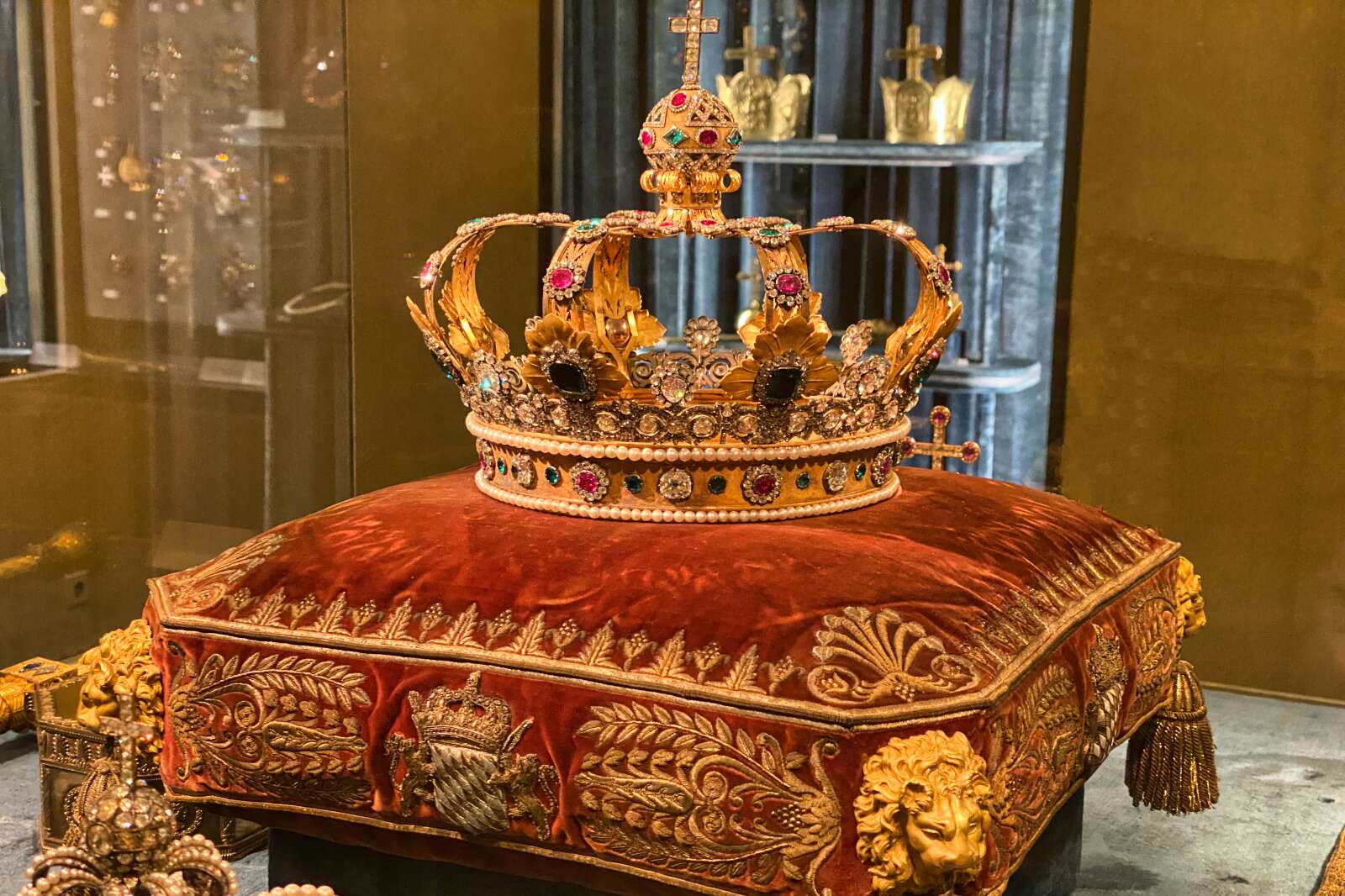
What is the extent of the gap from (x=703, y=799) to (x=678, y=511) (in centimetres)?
49

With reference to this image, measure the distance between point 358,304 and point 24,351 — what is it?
2.40ft

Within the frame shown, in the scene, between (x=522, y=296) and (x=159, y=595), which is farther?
(x=522, y=296)

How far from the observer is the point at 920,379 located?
7.15 ft

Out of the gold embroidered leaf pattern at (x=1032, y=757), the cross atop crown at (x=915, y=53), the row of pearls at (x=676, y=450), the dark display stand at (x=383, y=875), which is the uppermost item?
the cross atop crown at (x=915, y=53)

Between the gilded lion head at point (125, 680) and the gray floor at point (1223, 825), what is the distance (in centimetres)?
48

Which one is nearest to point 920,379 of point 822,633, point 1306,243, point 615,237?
point 615,237

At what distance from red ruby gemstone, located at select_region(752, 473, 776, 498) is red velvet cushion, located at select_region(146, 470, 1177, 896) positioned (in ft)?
0.20

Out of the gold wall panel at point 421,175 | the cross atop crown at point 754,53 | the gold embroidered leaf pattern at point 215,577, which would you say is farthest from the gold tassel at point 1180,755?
the cross atop crown at point 754,53

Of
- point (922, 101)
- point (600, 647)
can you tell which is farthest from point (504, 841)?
point (922, 101)

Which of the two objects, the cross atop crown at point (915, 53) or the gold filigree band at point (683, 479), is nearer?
the gold filigree band at point (683, 479)

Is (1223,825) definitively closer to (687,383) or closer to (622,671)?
(687,383)

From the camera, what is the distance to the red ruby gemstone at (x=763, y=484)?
1982mm

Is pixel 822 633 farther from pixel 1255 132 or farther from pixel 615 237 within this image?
pixel 1255 132

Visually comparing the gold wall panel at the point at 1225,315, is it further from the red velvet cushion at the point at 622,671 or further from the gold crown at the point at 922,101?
the red velvet cushion at the point at 622,671
